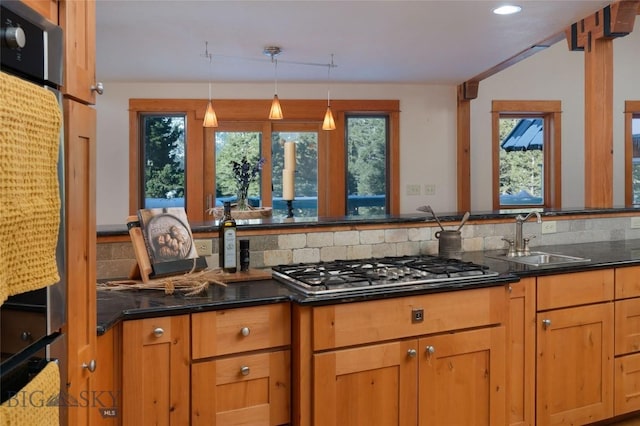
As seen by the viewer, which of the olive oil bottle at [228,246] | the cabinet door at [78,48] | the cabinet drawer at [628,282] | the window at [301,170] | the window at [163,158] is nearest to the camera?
the cabinet door at [78,48]

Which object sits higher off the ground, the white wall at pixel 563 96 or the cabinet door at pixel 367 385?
the white wall at pixel 563 96

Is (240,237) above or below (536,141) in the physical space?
below

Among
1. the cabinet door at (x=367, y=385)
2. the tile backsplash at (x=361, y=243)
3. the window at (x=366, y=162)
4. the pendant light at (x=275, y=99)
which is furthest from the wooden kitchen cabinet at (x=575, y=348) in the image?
the window at (x=366, y=162)

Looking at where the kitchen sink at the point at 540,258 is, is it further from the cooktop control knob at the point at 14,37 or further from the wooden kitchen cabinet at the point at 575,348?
the cooktop control knob at the point at 14,37

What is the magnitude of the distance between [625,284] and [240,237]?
181 centimetres

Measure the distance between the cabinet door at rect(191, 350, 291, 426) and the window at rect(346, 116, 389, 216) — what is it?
4782mm

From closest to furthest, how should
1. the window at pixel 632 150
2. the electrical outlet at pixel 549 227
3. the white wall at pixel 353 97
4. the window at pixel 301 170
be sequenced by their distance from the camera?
the electrical outlet at pixel 549 227 < the white wall at pixel 353 97 < the window at pixel 301 170 < the window at pixel 632 150

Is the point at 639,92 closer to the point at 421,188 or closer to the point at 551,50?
the point at 551,50

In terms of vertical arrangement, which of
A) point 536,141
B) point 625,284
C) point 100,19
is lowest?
point 625,284

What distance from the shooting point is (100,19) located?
382 cm

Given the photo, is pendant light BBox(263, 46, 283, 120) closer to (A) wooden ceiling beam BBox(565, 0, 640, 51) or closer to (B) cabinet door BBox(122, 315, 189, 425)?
(A) wooden ceiling beam BBox(565, 0, 640, 51)

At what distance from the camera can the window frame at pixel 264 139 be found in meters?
6.14

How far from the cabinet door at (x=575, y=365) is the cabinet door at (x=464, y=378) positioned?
311 mm

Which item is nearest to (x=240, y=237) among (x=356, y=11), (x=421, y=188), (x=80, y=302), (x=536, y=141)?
(x=80, y=302)
